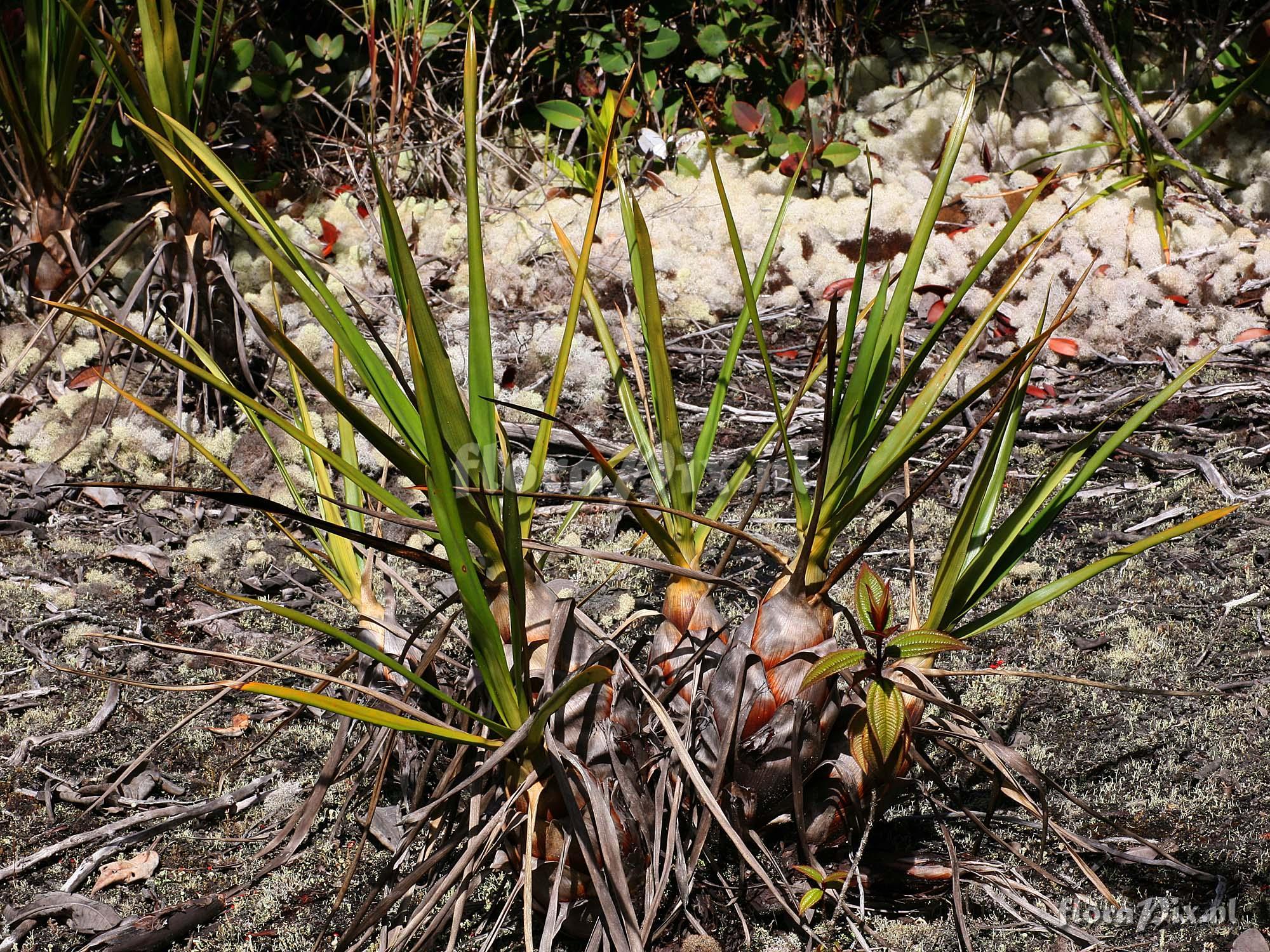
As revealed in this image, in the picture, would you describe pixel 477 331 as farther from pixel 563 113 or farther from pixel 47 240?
pixel 563 113

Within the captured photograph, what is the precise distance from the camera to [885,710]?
1.13 meters

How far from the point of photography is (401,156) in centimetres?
354

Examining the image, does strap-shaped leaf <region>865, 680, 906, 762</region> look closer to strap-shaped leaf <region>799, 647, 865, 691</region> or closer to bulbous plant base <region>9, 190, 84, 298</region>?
strap-shaped leaf <region>799, 647, 865, 691</region>

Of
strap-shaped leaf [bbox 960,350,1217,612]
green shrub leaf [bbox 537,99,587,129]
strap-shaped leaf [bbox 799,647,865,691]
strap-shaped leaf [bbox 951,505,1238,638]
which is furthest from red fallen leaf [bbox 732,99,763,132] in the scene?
strap-shaped leaf [bbox 799,647,865,691]

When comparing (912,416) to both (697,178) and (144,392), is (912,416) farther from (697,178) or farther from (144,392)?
(697,178)

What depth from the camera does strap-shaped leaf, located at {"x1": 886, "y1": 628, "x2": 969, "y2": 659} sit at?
1.05 meters

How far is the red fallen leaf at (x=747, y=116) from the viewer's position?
340 centimetres

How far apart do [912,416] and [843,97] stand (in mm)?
2750

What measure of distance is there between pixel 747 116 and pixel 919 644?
2684mm

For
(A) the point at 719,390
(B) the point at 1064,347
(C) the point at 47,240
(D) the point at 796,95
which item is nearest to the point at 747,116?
(D) the point at 796,95

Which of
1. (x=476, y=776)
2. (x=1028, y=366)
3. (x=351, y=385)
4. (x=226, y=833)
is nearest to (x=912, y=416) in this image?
(x=1028, y=366)

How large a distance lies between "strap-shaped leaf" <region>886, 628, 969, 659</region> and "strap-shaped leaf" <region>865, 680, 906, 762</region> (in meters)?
0.04

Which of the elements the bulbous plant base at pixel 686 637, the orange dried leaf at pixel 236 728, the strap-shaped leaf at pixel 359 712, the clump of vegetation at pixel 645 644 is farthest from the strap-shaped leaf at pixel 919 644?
the orange dried leaf at pixel 236 728

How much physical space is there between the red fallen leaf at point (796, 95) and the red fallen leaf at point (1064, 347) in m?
1.17
